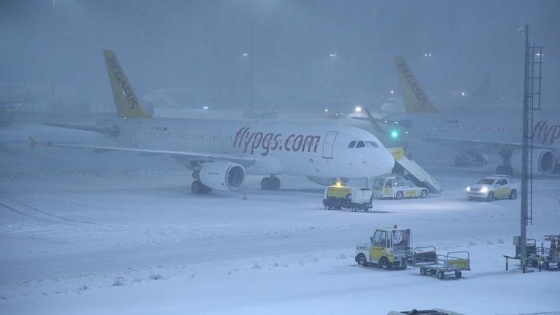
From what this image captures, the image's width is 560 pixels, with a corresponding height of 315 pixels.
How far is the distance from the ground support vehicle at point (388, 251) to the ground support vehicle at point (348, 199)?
402 inches

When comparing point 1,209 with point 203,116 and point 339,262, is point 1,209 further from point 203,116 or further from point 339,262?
point 203,116

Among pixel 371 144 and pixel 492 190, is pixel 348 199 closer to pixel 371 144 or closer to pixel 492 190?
pixel 371 144

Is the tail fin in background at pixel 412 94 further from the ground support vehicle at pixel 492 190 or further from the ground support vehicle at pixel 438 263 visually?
the ground support vehicle at pixel 438 263

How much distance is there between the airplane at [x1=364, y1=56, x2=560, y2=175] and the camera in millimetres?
47656

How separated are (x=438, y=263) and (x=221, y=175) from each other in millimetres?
16087

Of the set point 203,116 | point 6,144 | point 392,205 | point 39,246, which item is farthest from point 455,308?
point 203,116

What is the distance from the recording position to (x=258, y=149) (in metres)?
39.6

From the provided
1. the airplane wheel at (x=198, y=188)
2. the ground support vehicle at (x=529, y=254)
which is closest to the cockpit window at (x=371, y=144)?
the airplane wheel at (x=198, y=188)

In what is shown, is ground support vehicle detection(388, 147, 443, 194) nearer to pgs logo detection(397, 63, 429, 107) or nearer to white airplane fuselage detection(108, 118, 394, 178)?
white airplane fuselage detection(108, 118, 394, 178)

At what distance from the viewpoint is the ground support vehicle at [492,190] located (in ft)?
124

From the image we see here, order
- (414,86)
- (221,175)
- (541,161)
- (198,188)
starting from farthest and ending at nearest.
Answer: (414,86)
(541,161)
(198,188)
(221,175)

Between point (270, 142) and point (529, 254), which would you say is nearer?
point (529, 254)

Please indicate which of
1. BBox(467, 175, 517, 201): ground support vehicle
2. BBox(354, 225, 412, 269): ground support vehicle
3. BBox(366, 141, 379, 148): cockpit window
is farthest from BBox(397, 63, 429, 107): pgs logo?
BBox(354, 225, 412, 269): ground support vehicle

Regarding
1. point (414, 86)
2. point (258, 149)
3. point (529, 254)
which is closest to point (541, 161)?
point (414, 86)
